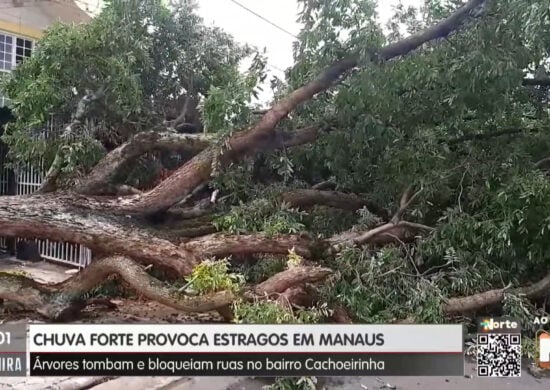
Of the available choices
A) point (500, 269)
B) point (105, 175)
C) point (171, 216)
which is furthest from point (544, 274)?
point (105, 175)

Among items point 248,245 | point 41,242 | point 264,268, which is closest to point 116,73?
point 41,242

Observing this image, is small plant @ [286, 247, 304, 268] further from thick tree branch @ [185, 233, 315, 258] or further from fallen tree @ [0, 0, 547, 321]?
thick tree branch @ [185, 233, 315, 258]

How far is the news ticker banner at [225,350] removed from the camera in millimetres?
2537

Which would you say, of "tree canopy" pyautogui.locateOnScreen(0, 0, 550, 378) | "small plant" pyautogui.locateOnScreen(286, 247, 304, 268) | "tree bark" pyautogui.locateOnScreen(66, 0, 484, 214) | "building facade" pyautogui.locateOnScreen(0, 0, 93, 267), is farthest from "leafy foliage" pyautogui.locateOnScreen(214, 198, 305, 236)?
"building facade" pyautogui.locateOnScreen(0, 0, 93, 267)

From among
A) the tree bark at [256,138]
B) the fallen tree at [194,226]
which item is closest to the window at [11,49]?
the fallen tree at [194,226]

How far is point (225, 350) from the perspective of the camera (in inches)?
101

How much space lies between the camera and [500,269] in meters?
3.40

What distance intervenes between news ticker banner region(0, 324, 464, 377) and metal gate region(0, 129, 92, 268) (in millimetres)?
1592

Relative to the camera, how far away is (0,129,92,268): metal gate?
4250mm

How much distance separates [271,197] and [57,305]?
1.83 meters

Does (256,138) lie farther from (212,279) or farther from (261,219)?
(212,279)

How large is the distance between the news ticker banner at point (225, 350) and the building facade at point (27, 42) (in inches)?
60.9

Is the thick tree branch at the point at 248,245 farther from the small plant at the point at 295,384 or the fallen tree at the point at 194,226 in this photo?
the small plant at the point at 295,384

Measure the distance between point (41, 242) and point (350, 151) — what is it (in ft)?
10.5
